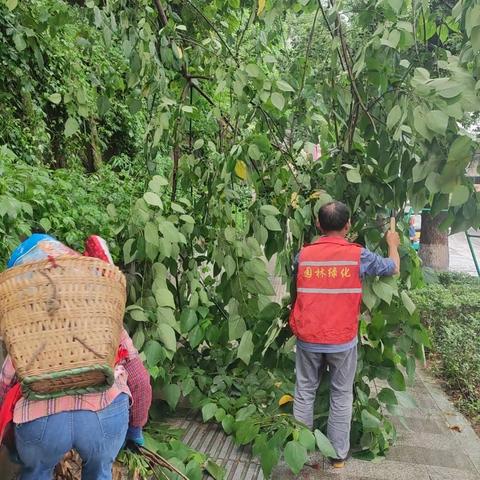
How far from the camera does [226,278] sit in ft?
10.4

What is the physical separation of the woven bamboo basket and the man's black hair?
5.04 feet

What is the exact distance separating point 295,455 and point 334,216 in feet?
4.09

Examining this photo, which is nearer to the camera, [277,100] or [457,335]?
[277,100]

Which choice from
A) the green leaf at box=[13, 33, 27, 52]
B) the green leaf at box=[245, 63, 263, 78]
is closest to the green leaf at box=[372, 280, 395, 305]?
the green leaf at box=[245, 63, 263, 78]

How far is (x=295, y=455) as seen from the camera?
247cm

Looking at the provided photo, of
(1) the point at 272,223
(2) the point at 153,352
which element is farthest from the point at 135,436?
(1) the point at 272,223

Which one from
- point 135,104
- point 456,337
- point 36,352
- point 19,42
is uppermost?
point 19,42

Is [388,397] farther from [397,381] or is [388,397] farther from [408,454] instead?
[408,454]

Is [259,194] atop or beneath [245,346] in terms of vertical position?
atop

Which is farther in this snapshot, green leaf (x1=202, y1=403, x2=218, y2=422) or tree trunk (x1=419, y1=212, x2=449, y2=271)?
tree trunk (x1=419, y1=212, x2=449, y2=271)

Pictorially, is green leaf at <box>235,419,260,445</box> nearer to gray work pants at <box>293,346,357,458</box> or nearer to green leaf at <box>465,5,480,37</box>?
gray work pants at <box>293,346,357,458</box>

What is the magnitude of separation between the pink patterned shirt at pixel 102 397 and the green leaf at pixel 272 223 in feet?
4.25

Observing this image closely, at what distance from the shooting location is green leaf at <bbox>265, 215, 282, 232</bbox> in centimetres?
293

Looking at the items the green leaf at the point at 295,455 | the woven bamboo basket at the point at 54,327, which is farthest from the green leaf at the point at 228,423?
the woven bamboo basket at the point at 54,327
